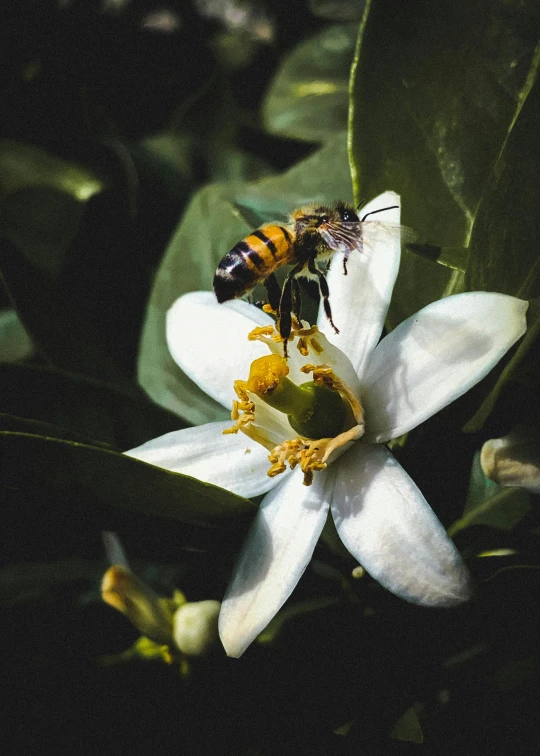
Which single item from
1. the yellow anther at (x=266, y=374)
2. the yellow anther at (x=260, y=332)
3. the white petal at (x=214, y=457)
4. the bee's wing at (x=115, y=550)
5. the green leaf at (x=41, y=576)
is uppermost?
the yellow anther at (x=260, y=332)

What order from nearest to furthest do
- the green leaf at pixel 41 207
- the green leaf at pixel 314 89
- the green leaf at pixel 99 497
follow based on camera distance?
the green leaf at pixel 99 497
the green leaf at pixel 41 207
the green leaf at pixel 314 89

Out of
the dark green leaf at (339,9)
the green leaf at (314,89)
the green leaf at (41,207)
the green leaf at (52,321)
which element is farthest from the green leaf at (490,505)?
the dark green leaf at (339,9)

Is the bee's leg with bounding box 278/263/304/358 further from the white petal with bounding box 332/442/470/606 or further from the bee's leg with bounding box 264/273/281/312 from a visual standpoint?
the white petal with bounding box 332/442/470/606

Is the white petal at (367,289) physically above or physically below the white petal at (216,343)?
above

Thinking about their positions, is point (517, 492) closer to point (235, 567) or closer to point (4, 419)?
point (235, 567)

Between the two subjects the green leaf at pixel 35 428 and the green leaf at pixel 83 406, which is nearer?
the green leaf at pixel 35 428

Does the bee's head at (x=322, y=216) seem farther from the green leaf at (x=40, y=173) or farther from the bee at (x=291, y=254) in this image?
the green leaf at (x=40, y=173)
